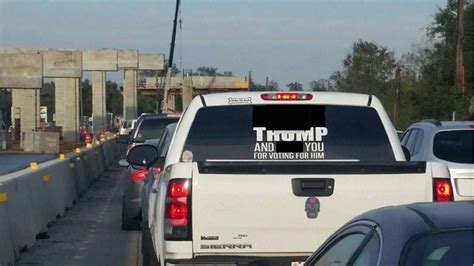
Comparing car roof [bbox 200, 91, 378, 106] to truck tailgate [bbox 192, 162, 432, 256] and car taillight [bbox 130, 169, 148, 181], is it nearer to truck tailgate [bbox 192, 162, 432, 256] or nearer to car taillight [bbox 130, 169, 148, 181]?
truck tailgate [bbox 192, 162, 432, 256]

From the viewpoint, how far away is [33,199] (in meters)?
15.0

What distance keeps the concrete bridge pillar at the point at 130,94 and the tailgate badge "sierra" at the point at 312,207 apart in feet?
221

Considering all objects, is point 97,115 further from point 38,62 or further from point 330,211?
point 330,211

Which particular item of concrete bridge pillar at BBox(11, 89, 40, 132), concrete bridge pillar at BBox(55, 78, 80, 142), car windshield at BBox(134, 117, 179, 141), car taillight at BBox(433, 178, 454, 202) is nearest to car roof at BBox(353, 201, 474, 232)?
car taillight at BBox(433, 178, 454, 202)

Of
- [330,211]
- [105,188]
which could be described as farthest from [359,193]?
[105,188]

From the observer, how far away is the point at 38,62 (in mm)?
52125

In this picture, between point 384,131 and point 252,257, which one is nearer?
point 252,257

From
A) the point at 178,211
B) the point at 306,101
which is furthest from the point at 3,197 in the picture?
the point at 178,211

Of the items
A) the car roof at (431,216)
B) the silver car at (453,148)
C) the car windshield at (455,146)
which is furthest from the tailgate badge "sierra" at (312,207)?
the car windshield at (455,146)

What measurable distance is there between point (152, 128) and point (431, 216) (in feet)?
52.2

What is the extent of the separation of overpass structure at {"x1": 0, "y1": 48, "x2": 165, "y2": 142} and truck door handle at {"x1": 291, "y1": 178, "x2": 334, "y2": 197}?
45533 mm

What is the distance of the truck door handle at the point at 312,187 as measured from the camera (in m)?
7.36

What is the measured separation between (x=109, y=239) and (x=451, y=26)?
51967mm

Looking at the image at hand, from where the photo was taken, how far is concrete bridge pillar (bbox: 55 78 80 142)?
63250mm
